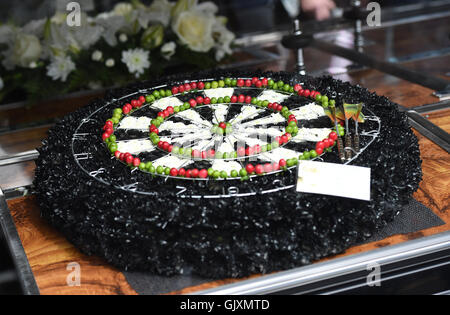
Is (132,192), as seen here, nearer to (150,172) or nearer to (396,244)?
(150,172)

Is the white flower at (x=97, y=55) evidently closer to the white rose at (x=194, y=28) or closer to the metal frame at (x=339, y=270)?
the white rose at (x=194, y=28)

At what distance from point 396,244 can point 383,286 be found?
112mm

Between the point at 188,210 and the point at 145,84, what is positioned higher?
the point at 145,84

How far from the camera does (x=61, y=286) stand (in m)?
1.35

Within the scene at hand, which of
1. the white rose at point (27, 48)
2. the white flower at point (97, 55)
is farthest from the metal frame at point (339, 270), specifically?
the white rose at point (27, 48)

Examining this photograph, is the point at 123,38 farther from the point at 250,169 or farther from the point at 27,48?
the point at 250,169

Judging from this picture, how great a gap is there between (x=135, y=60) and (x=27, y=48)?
56 cm

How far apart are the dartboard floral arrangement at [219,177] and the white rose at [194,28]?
873 millimetres

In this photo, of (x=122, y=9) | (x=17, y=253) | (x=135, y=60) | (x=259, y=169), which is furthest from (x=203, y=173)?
(x=122, y=9)

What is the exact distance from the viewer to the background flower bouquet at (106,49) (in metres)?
2.73

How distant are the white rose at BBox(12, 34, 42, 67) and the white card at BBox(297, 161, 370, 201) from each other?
73.2 inches

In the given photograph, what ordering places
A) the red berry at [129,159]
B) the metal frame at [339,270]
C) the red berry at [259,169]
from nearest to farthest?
the metal frame at [339,270] < the red berry at [259,169] < the red berry at [129,159]

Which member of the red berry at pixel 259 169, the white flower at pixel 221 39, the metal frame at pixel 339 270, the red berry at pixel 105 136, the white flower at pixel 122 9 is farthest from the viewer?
the white flower at pixel 122 9

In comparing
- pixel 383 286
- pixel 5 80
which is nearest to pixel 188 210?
pixel 383 286
